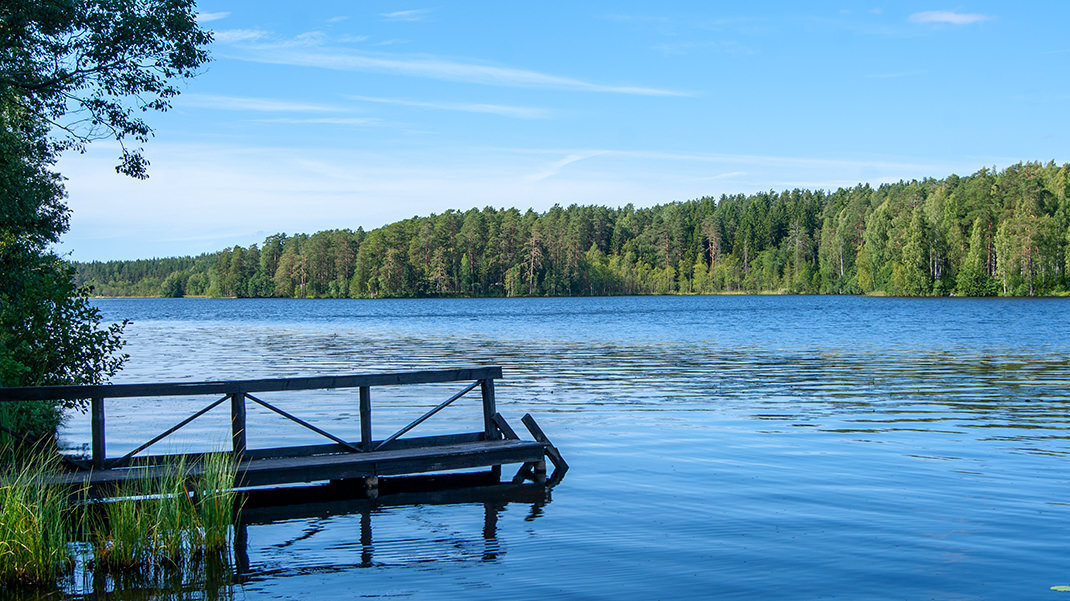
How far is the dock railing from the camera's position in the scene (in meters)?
11.8

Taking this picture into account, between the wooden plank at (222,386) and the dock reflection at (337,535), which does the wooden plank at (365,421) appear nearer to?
the wooden plank at (222,386)

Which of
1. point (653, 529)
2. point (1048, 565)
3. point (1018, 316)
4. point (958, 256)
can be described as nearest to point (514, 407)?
point (653, 529)

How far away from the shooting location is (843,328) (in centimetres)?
6041

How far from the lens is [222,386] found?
495 inches

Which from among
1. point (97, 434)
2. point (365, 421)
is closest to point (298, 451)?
point (365, 421)

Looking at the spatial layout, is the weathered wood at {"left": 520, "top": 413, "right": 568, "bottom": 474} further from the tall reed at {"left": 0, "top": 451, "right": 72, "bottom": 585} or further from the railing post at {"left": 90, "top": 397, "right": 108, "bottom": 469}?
the tall reed at {"left": 0, "top": 451, "right": 72, "bottom": 585}

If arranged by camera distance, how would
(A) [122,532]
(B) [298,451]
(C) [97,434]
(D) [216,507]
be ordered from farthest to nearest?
(B) [298,451]
(C) [97,434]
(D) [216,507]
(A) [122,532]

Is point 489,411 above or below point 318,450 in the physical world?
above

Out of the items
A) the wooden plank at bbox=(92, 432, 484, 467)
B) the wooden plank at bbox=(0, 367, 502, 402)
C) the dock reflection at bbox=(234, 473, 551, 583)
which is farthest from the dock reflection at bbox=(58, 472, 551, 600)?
the wooden plank at bbox=(0, 367, 502, 402)

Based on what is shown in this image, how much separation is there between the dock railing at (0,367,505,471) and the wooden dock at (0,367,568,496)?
1cm

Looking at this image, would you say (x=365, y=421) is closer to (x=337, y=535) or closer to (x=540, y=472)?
(x=337, y=535)

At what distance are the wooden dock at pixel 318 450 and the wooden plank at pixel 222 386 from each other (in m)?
0.01

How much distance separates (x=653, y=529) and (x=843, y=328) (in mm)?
52968

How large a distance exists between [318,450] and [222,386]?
7.01 feet
